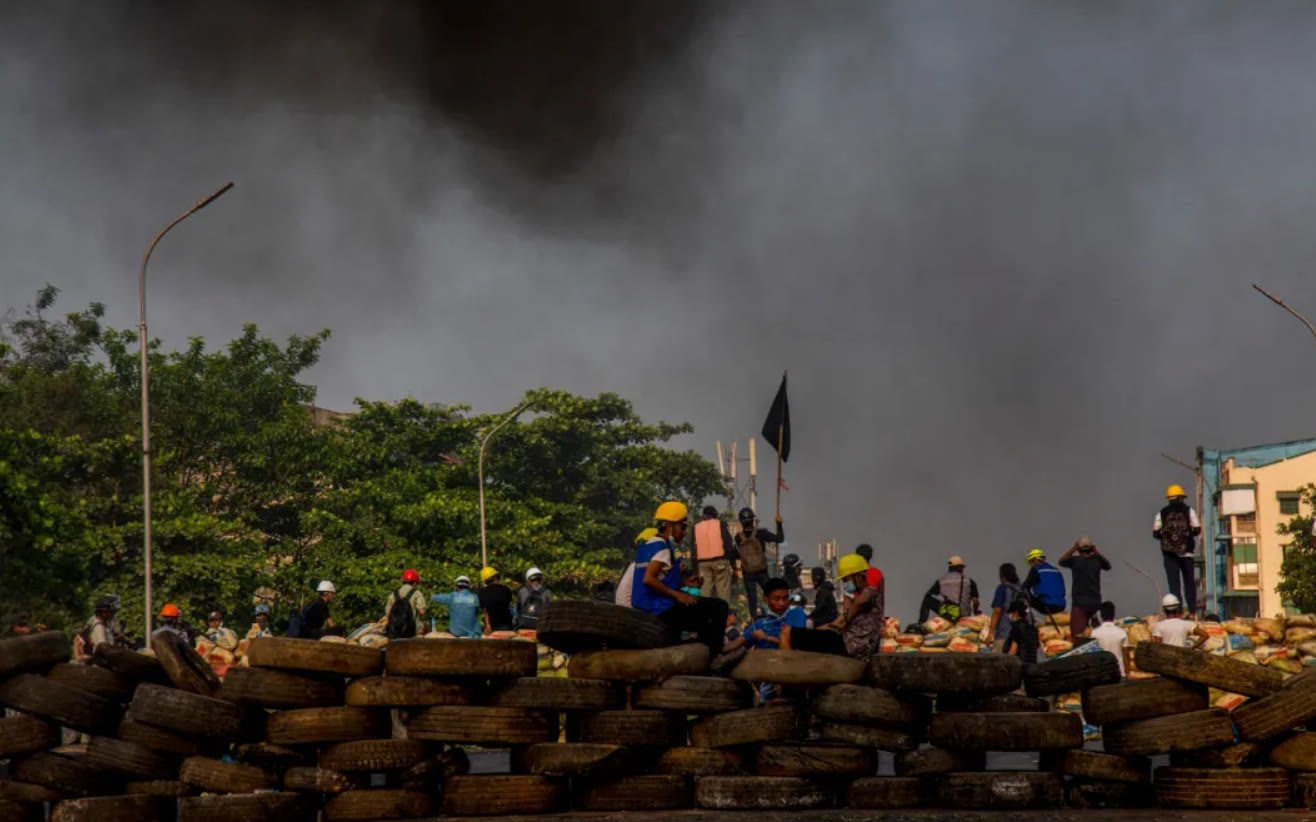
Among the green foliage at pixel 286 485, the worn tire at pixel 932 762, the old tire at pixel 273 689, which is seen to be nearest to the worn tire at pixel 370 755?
the old tire at pixel 273 689

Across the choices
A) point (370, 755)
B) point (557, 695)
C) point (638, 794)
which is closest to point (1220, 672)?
point (638, 794)

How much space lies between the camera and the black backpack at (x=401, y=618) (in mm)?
25422

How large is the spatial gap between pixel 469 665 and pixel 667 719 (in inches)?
65.7

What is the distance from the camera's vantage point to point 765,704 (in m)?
13.4

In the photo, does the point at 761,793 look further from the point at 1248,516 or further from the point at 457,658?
the point at 1248,516

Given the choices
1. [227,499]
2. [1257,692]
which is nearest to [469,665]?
[1257,692]

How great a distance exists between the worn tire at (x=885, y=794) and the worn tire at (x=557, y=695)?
205 centimetres

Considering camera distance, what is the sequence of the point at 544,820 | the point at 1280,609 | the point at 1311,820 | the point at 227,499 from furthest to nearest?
the point at 1280,609, the point at 227,499, the point at 544,820, the point at 1311,820

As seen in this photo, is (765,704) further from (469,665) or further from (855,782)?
(469,665)

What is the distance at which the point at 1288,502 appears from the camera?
85.9 m

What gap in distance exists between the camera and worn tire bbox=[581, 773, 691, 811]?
13094 mm

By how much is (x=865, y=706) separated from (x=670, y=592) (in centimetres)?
185

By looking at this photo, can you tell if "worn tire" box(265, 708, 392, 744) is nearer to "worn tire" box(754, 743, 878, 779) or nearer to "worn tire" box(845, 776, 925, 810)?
"worn tire" box(754, 743, 878, 779)

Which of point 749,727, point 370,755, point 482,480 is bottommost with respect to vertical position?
point 370,755
